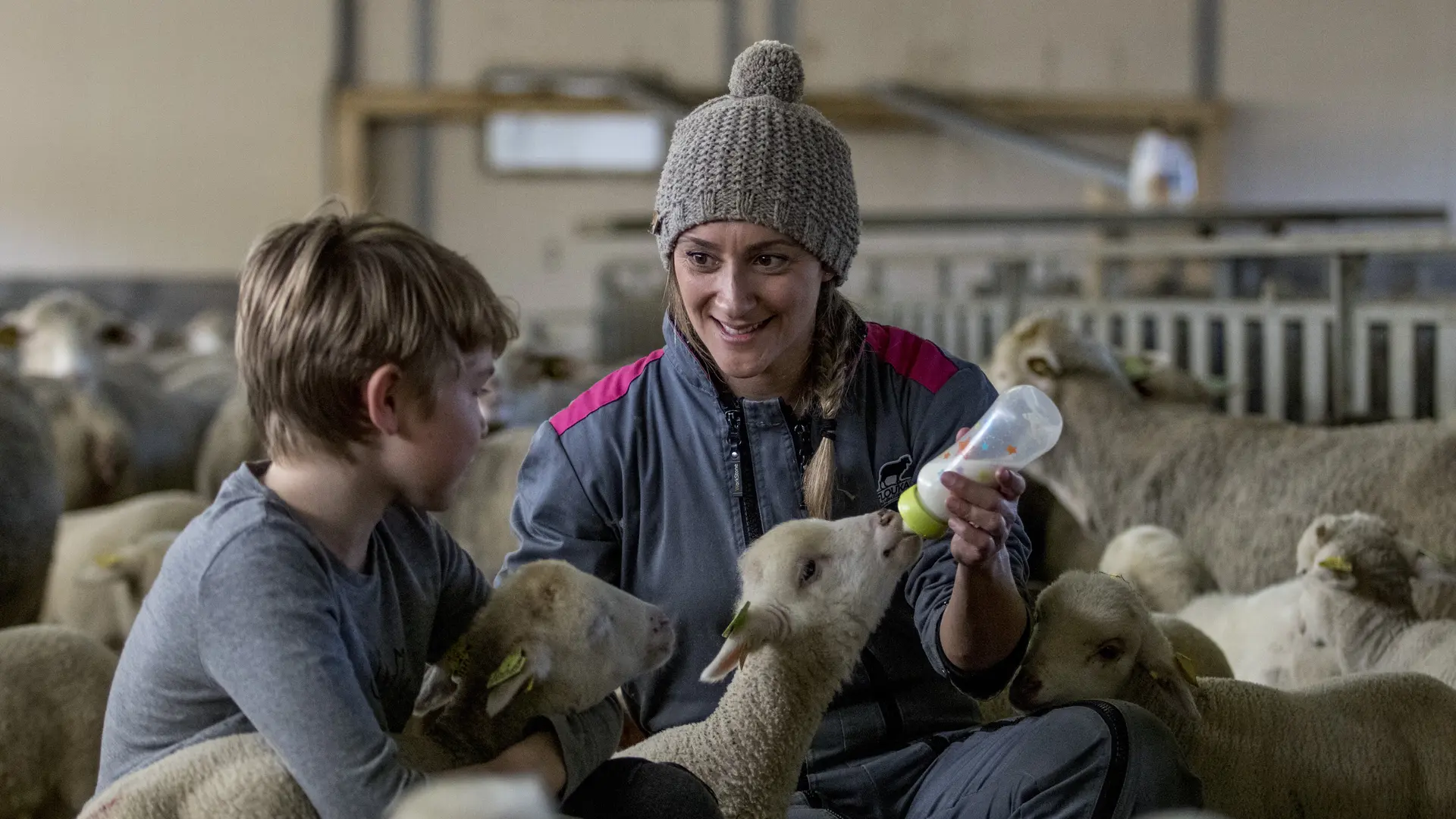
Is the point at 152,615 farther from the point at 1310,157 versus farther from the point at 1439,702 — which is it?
the point at 1310,157

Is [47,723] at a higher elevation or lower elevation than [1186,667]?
lower

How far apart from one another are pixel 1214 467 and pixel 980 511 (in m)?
2.54

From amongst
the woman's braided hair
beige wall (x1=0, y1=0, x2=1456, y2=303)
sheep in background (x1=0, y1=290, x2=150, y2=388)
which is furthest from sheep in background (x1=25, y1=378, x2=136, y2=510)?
beige wall (x1=0, y1=0, x2=1456, y2=303)

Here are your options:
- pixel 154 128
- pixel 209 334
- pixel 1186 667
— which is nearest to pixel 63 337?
pixel 209 334

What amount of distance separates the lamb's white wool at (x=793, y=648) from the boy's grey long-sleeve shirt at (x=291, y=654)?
181 mm

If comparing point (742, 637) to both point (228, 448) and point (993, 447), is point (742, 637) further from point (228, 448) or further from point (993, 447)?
point (228, 448)

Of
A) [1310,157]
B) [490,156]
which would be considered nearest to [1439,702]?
[490,156]

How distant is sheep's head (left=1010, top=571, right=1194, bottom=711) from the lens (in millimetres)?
2135

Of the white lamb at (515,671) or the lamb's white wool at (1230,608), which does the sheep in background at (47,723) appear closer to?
the white lamb at (515,671)

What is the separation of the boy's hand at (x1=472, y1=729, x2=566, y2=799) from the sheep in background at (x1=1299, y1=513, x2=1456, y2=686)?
1.62 m

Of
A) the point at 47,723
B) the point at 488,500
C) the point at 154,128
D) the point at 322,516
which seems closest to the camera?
the point at 322,516

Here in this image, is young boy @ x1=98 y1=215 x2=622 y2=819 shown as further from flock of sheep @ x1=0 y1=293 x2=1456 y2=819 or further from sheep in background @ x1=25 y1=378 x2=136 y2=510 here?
sheep in background @ x1=25 y1=378 x2=136 y2=510

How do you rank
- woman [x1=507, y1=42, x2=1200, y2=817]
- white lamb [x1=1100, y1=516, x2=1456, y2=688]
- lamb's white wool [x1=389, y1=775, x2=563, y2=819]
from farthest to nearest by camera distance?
white lamb [x1=1100, y1=516, x2=1456, y2=688]
woman [x1=507, y1=42, x2=1200, y2=817]
lamb's white wool [x1=389, y1=775, x2=563, y2=819]

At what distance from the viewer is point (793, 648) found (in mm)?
2002
